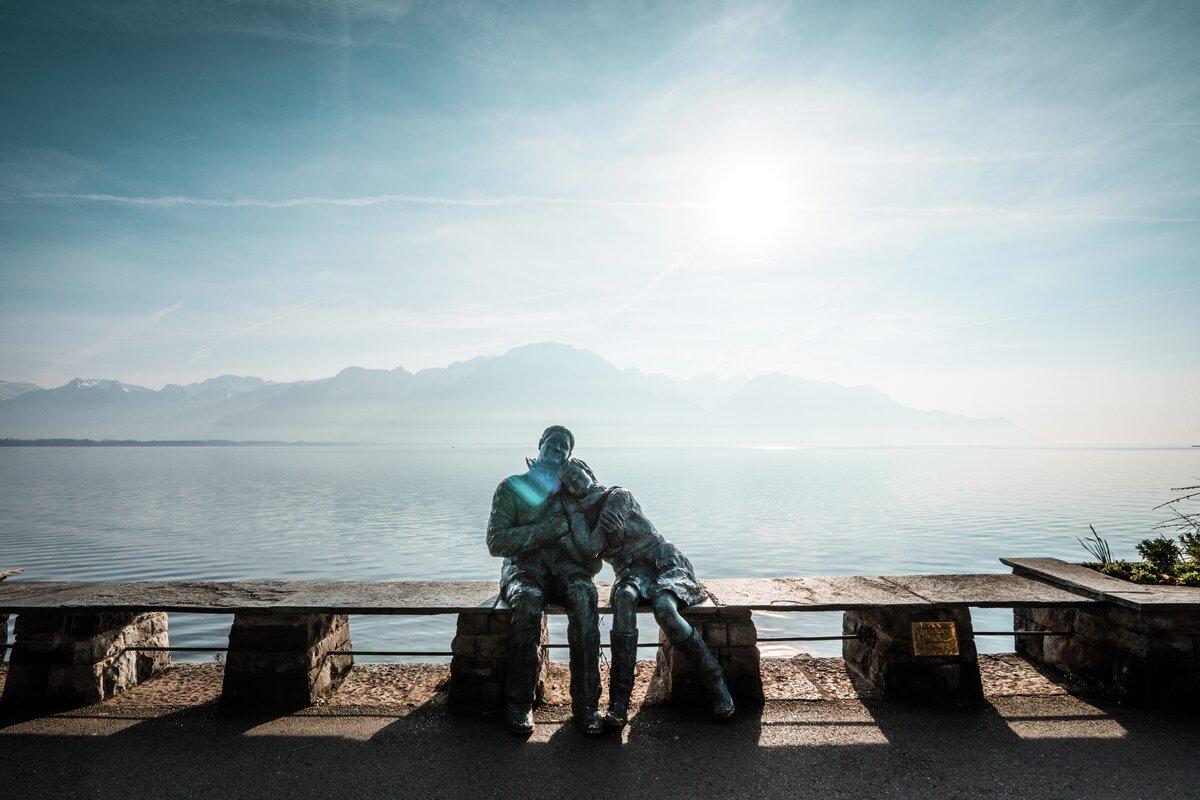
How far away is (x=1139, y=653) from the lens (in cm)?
552

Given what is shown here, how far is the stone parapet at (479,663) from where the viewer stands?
18.5 feet

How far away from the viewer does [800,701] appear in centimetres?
571

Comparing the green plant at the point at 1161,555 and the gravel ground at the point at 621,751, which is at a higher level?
the green plant at the point at 1161,555

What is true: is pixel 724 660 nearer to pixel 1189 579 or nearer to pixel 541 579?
pixel 541 579

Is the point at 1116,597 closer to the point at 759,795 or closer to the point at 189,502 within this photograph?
the point at 759,795

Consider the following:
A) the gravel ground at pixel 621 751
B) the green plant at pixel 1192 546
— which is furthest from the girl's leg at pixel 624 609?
the green plant at pixel 1192 546

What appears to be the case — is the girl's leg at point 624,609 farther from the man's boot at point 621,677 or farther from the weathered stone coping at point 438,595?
the weathered stone coping at point 438,595

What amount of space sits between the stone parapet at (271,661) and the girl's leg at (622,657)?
2.77 metres

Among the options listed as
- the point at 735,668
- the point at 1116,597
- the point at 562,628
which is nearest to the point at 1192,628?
the point at 1116,597

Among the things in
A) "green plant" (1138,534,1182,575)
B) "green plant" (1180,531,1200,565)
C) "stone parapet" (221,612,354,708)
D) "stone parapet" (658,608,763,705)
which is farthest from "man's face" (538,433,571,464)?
"green plant" (1180,531,1200,565)

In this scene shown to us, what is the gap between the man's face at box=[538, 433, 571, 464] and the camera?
652 centimetres

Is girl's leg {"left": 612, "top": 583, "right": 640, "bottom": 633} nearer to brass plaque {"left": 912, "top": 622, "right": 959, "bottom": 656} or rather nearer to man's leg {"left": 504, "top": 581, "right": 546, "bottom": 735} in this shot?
man's leg {"left": 504, "top": 581, "right": 546, "bottom": 735}

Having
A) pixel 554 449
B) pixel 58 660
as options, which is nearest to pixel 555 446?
pixel 554 449

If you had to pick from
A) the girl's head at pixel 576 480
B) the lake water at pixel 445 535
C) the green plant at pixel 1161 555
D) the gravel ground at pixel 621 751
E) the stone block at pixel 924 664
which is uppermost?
the girl's head at pixel 576 480
